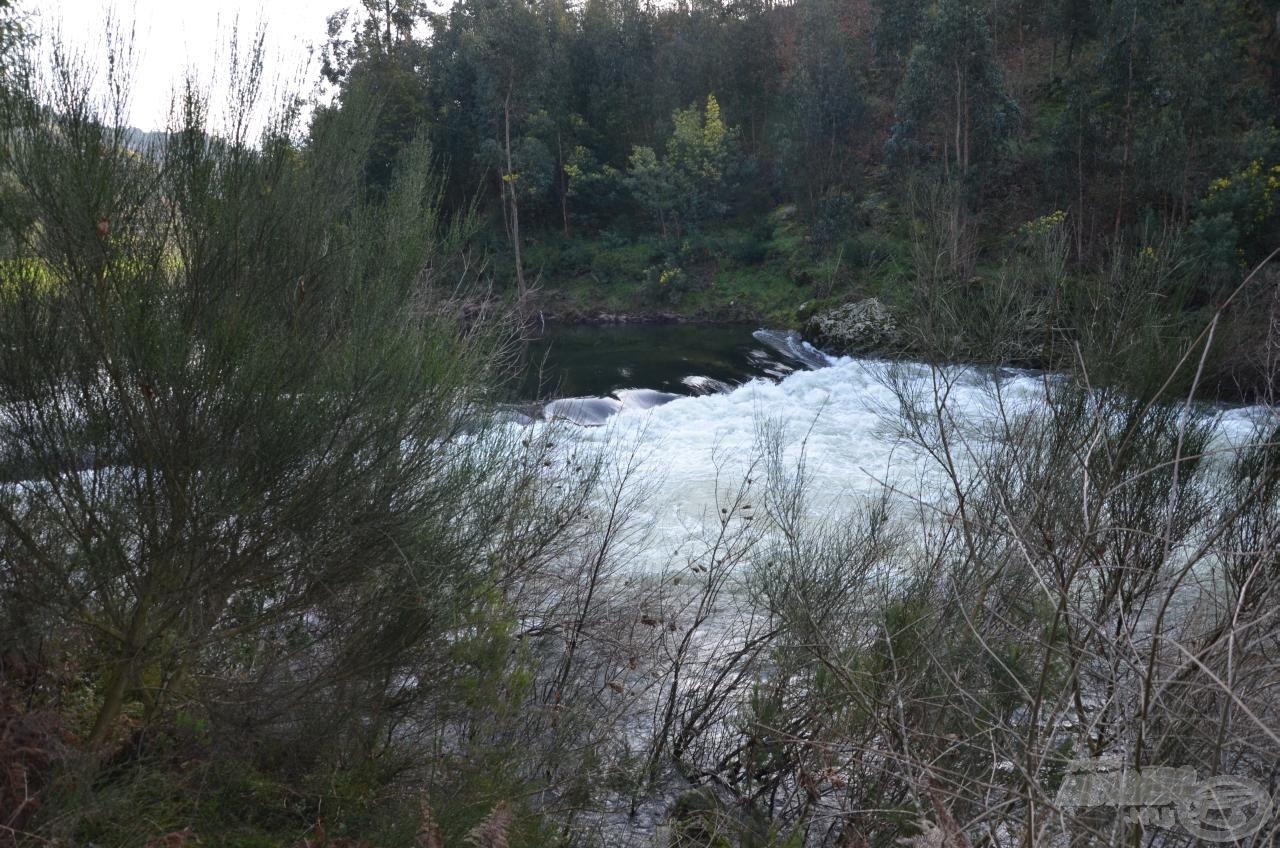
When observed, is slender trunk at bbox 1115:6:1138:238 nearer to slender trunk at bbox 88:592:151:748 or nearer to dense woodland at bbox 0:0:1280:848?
dense woodland at bbox 0:0:1280:848

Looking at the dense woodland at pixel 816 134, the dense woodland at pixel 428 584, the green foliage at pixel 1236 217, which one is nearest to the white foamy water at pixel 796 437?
the dense woodland at pixel 428 584

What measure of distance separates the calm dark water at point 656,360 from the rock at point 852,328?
85 centimetres

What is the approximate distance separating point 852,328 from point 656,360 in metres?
4.37

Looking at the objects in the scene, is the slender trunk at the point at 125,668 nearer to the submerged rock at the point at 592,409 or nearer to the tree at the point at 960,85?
the submerged rock at the point at 592,409

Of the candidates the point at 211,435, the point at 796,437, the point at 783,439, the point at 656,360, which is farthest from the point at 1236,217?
the point at 211,435

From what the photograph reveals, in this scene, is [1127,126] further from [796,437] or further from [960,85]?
[796,437]

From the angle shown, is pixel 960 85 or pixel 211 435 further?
pixel 960 85

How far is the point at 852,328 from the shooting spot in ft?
62.4

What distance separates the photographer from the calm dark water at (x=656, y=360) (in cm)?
1770

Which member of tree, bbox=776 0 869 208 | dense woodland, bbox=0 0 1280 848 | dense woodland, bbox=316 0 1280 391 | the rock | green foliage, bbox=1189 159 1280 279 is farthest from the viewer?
tree, bbox=776 0 869 208

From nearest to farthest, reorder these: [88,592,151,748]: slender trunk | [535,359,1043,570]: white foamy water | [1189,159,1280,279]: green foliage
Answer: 1. [88,592,151,748]: slender trunk
2. [535,359,1043,570]: white foamy water
3. [1189,159,1280,279]: green foliage

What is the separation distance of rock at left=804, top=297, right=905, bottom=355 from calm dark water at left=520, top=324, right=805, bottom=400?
85 cm

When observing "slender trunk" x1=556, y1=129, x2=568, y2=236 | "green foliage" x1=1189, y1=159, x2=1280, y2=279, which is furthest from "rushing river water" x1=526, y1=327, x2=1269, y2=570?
"slender trunk" x1=556, y1=129, x2=568, y2=236

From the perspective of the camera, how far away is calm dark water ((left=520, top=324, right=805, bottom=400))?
58.1 feet
